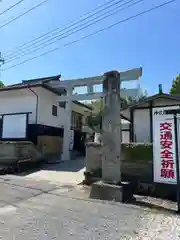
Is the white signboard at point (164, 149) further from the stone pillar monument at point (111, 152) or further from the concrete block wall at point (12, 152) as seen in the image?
the concrete block wall at point (12, 152)

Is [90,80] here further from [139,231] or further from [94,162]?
[139,231]

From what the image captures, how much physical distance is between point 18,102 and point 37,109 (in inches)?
69.4

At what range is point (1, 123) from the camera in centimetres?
1708

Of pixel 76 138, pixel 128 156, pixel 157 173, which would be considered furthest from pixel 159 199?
pixel 76 138

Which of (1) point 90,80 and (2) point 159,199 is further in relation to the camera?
(1) point 90,80

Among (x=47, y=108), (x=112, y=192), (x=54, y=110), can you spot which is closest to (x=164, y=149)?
(x=112, y=192)

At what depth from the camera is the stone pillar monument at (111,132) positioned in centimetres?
697

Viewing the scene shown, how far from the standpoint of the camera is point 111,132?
7.18 meters

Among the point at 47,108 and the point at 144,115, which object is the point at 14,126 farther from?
the point at 144,115

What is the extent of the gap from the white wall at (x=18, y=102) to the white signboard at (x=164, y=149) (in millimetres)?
10919

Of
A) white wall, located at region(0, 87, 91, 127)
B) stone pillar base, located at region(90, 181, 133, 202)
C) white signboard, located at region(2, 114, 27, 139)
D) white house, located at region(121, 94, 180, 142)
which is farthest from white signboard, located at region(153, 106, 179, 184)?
white signboard, located at region(2, 114, 27, 139)

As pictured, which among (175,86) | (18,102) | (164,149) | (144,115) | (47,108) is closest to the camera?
(164,149)

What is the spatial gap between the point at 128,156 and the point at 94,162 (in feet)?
4.42

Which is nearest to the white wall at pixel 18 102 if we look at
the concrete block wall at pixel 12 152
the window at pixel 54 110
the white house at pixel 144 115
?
the window at pixel 54 110
